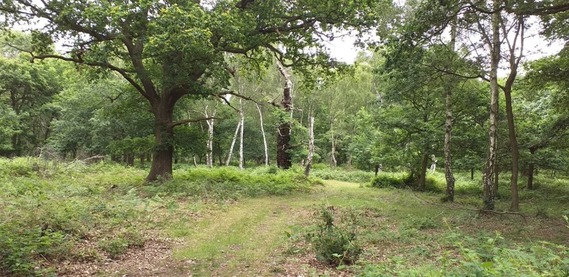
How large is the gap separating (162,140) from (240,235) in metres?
8.03

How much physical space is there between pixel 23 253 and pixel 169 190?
7795 mm

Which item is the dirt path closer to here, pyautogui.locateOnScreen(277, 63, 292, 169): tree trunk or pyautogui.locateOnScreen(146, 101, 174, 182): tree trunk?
pyautogui.locateOnScreen(146, 101, 174, 182): tree trunk

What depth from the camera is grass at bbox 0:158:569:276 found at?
5215 mm

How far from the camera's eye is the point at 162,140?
15.2 m

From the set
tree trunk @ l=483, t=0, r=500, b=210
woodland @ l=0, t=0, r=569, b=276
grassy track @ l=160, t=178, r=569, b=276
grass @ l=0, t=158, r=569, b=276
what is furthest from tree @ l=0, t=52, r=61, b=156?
tree trunk @ l=483, t=0, r=500, b=210

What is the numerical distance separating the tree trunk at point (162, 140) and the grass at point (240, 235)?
116 cm

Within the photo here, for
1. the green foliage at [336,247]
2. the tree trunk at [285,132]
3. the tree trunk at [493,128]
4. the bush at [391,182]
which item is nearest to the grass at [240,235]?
the green foliage at [336,247]

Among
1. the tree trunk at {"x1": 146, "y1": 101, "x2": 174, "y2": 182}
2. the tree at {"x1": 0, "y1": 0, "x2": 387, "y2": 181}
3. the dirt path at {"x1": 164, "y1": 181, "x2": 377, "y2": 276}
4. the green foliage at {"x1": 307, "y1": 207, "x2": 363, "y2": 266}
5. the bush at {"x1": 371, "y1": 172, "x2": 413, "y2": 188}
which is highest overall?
the tree at {"x1": 0, "y1": 0, "x2": 387, "y2": 181}

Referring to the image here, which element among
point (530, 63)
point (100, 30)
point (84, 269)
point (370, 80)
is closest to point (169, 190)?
point (100, 30)

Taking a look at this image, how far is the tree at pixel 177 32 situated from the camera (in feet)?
35.8

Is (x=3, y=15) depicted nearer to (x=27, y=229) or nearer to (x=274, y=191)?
(x=27, y=229)

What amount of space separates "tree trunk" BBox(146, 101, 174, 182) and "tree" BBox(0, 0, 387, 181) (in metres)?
0.04

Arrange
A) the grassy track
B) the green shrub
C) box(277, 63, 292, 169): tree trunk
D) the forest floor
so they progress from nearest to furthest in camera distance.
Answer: the green shrub
the forest floor
the grassy track
box(277, 63, 292, 169): tree trunk

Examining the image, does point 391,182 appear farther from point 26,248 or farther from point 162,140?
point 26,248
